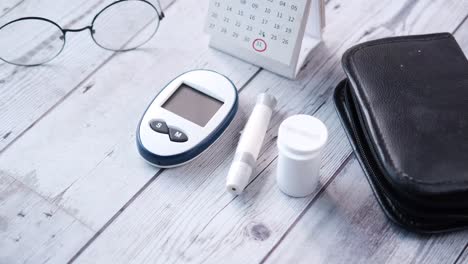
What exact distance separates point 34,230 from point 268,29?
0.35 metres

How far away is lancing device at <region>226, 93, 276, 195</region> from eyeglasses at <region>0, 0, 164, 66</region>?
0.67 ft

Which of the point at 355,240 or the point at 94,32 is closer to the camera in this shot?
the point at 355,240

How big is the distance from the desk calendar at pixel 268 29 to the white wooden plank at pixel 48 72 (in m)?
0.10

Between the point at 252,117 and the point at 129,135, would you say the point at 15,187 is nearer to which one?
the point at 129,135

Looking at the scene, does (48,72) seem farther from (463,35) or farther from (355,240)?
(463,35)

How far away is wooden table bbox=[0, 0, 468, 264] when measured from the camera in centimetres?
59

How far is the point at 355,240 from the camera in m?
0.59

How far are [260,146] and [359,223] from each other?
0.44 ft

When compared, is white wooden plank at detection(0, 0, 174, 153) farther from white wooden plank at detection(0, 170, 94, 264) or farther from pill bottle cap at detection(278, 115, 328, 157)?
pill bottle cap at detection(278, 115, 328, 157)

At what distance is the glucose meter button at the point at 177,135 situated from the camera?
2.12 feet

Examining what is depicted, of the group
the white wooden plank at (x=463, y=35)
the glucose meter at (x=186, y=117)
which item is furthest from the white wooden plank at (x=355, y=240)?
the white wooden plank at (x=463, y=35)

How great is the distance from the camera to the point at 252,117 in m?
0.66

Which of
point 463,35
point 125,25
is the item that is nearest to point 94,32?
point 125,25

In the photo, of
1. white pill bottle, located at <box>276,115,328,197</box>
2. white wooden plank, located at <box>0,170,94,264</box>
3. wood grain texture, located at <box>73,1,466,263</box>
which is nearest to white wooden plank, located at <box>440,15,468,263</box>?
wood grain texture, located at <box>73,1,466,263</box>
